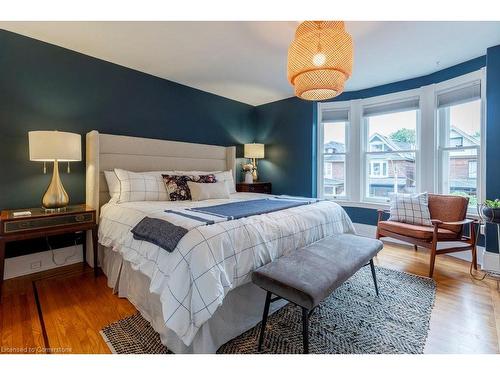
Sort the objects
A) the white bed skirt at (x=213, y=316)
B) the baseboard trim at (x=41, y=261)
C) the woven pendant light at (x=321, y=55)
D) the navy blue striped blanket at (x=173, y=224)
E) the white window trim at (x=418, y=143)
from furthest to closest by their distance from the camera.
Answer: the white window trim at (x=418, y=143), the baseboard trim at (x=41, y=261), the woven pendant light at (x=321, y=55), the navy blue striped blanket at (x=173, y=224), the white bed skirt at (x=213, y=316)

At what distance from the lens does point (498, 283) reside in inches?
90.3

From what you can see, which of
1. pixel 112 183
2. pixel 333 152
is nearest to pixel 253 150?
pixel 333 152

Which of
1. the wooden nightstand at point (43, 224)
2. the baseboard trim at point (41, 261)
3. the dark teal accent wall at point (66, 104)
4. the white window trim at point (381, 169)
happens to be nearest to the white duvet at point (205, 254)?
the wooden nightstand at point (43, 224)

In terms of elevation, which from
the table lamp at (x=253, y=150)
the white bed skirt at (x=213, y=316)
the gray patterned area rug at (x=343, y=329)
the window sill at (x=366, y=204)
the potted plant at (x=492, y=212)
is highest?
the table lamp at (x=253, y=150)

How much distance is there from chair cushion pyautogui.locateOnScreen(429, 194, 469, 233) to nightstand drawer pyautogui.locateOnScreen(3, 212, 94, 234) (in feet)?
12.7

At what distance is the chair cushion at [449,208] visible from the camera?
275 cm

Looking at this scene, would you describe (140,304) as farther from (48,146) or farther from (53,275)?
(48,146)

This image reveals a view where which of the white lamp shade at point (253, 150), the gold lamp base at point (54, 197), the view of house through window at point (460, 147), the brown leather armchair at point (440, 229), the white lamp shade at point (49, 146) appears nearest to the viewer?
the white lamp shade at point (49, 146)

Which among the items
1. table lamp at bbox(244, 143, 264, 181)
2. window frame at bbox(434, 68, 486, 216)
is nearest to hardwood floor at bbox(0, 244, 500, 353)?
window frame at bbox(434, 68, 486, 216)

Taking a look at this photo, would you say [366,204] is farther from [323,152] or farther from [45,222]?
[45,222]

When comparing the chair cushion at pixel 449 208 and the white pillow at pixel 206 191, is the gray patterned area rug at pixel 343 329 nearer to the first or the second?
the chair cushion at pixel 449 208

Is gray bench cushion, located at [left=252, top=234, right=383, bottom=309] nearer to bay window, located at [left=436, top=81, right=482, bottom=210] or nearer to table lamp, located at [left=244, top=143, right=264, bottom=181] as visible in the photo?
bay window, located at [left=436, top=81, right=482, bottom=210]

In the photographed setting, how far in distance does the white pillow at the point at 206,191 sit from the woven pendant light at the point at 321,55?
1585 mm
